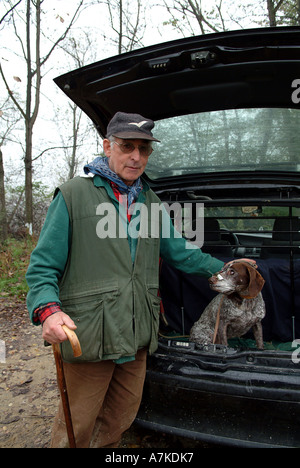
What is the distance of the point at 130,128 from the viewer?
2047 millimetres

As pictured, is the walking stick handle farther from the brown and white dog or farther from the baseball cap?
the brown and white dog

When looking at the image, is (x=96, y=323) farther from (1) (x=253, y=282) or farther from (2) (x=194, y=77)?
(2) (x=194, y=77)

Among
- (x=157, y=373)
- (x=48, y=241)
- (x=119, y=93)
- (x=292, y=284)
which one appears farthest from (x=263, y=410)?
(x=119, y=93)

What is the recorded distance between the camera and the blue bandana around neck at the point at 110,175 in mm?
2051

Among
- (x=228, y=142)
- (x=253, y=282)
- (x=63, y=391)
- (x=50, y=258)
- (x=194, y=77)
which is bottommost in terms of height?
(x=63, y=391)

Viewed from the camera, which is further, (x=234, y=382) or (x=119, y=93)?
(x=119, y=93)

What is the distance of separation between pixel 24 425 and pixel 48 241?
187 centimetres

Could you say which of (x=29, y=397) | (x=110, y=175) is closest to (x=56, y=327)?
(x=110, y=175)

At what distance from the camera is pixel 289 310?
3.04m

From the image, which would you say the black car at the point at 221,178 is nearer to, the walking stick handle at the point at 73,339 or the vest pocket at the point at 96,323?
the vest pocket at the point at 96,323

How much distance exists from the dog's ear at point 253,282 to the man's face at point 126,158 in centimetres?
108

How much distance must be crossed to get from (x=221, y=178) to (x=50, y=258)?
2159mm

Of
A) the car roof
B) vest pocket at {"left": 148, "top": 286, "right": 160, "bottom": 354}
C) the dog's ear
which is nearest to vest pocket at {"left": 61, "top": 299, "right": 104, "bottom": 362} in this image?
vest pocket at {"left": 148, "top": 286, "right": 160, "bottom": 354}
